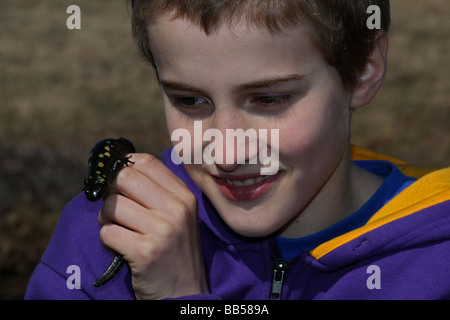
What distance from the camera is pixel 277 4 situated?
2551 mm

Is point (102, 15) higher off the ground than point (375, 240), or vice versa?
point (102, 15)

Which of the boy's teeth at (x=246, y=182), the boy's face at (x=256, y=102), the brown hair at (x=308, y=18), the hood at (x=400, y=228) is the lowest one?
the hood at (x=400, y=228)

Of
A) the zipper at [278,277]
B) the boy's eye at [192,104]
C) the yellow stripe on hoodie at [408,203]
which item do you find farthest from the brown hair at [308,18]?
the zipper at [278,277]

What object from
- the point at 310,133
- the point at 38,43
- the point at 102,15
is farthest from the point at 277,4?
the point at 102,15

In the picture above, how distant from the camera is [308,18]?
2.63 metres

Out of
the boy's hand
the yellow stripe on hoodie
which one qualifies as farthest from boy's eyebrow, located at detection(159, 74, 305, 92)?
the yellow stripe on hoodie

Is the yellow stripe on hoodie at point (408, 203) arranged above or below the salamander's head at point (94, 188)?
below

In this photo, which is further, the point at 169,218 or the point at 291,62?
the point at 169,218

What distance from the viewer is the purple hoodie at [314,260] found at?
9.69ft

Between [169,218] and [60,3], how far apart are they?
14.3 meters

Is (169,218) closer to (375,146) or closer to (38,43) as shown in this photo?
(375,146)

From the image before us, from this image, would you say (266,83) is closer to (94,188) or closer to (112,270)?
(94,188)

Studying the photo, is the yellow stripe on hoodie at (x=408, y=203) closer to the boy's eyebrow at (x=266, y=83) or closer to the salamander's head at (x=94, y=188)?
the boy's eyebrow at (x=266, y=83)

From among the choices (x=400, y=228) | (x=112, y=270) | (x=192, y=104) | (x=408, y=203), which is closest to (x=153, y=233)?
(x=112, y=270)
